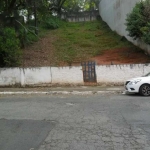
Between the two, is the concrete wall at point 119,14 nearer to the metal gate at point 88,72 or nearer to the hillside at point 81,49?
the hillside at point 81,49

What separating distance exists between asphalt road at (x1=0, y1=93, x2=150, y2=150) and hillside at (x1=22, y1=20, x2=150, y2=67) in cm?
1246

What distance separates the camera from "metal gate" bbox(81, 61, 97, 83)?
50.8 ft

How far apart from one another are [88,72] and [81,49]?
10.4 metres

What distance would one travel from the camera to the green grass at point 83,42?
932 inches

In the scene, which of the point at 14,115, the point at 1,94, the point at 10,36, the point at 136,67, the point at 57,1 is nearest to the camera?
the point at 14,115

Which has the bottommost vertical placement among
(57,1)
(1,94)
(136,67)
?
(1,94)

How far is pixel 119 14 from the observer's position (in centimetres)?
2934

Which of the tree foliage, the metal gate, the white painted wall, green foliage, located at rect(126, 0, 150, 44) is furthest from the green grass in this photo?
the white painted wall

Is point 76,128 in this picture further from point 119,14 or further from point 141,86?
point 119,14

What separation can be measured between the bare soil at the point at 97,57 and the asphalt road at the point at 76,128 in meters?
12.1

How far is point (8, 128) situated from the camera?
234 inches

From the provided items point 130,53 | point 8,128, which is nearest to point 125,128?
point 8,128

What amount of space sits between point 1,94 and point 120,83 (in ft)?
23.1

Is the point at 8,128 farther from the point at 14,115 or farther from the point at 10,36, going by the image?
the point at 10,36
